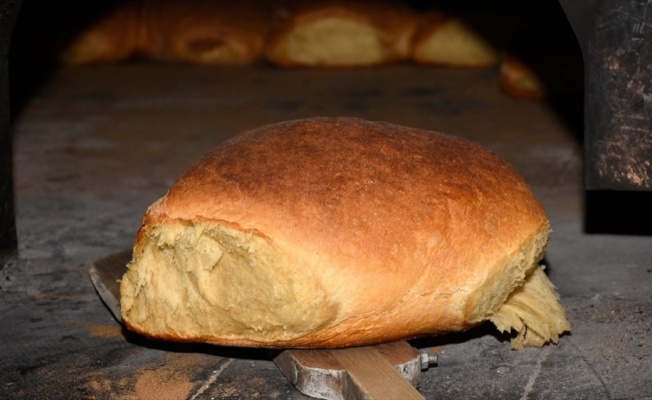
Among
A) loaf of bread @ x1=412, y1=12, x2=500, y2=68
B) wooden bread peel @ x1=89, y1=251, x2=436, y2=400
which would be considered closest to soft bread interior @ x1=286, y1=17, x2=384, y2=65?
loaf of bread @ x1=412, y1=12, x2=500, y2=68

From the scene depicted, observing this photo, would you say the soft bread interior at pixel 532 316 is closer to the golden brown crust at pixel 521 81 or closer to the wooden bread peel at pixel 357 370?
the wooden bread peel at pixel 357 370

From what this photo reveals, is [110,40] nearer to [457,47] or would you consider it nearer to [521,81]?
[457,47]

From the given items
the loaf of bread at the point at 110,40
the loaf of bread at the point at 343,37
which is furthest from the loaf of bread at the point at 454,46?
the loaf of bread at the point at 110,40

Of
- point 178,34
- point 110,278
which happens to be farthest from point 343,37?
point 110,278

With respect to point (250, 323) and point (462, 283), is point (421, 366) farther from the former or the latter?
point (250, 323)

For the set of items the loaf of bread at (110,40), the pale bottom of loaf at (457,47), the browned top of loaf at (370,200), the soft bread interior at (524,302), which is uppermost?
the browned top of loaf at (370,200)
